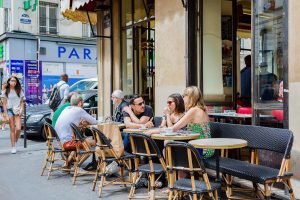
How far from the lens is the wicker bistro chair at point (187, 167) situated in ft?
14.2

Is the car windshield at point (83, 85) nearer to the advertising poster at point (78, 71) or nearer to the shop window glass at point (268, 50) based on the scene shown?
the shop window glass at point (268, 50)

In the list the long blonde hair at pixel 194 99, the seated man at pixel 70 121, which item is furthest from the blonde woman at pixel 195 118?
the seated man at pixel 70 121

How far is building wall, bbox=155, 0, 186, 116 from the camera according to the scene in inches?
326

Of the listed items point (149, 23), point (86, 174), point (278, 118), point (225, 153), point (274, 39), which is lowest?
point (86, 174)

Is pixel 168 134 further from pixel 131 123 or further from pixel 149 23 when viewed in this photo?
pixel 149 23

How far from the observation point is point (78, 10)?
39.7 feet

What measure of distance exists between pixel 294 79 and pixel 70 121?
374 cm

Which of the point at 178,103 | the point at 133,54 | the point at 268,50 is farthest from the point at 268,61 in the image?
the point at 133,54

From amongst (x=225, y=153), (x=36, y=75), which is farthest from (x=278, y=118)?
(x=36, y=75)

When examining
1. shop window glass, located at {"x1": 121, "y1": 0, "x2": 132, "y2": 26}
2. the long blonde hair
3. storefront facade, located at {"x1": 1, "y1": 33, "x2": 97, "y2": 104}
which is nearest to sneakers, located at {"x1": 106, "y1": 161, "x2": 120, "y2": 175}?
the long blonde hair

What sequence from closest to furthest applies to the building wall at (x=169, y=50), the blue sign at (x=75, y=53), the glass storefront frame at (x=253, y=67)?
the glass storefront frame at (x=253, y=67)
the building wall at (x=169, y=50)
the blue sign at (x=75, y=53)

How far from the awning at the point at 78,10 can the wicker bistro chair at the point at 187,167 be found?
6.82 metres

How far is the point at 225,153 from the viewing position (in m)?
6.11

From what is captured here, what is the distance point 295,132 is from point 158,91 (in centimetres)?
367
